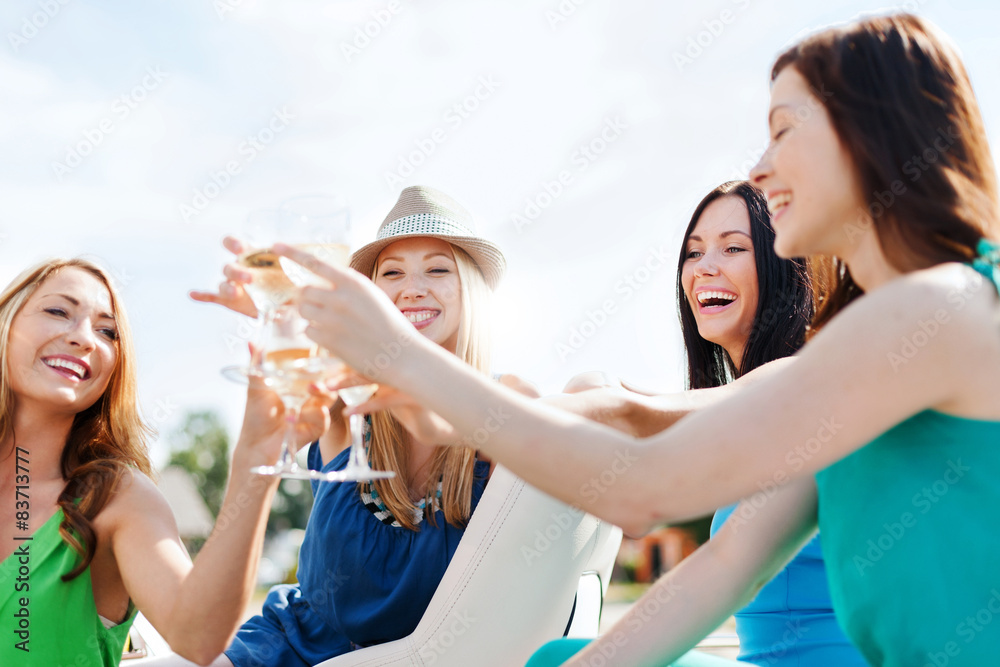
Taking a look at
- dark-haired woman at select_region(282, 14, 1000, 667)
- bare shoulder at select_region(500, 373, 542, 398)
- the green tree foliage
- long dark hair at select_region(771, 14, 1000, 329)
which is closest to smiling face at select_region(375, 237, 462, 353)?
bare shoulder at select_region(500, 373, 542, 398)

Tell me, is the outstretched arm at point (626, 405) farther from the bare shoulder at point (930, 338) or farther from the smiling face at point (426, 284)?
the smiling face at point (426, 284)

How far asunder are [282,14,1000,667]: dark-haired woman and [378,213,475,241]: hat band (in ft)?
7.57

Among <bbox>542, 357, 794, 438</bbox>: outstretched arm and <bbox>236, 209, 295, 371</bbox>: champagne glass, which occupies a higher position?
<bbox>236, 209, 295, 371</bbox>: champagne glass

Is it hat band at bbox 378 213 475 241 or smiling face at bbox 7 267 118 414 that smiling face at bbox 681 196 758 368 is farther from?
smiling face at bbox 7 267 118 414

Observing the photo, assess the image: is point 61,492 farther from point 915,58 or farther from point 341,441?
point 915,58

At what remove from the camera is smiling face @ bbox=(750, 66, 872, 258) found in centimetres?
176

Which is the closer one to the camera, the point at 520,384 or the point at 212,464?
the point at 520,384

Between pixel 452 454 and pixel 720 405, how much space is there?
203cm

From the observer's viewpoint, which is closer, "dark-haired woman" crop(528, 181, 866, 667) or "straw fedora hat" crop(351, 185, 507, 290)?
"dark-haired woman" crop(528, 181, 866, 667)

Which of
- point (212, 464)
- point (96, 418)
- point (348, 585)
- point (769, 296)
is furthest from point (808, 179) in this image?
point (212, 464)

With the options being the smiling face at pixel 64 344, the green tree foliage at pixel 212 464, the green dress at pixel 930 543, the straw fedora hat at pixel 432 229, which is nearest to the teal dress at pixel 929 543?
the green dress at pixel 930 543

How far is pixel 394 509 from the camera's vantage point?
135 inches

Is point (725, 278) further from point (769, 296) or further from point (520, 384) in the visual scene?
point (520, 384)

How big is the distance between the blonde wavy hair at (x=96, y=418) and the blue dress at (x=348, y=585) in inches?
31.3
